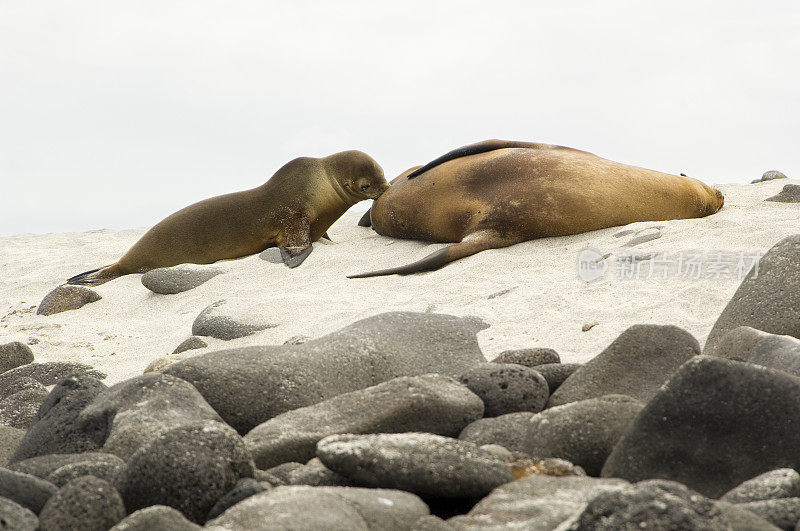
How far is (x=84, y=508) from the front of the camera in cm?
213

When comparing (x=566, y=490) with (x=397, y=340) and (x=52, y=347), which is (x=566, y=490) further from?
(x=52, y=347)

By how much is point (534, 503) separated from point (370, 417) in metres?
0.85

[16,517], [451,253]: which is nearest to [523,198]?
[451,253]

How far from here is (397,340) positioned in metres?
3.79

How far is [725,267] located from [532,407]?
2173 mm

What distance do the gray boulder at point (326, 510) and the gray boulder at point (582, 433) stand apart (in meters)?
0.54

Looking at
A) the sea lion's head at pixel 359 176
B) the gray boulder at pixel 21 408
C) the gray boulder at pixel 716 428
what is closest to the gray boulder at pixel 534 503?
the gray boulder at pixel 716 428

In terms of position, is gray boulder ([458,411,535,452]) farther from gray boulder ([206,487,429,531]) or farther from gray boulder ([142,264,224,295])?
gray boulder ([142,264,224,295])

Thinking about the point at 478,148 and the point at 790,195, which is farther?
the point at 478,148

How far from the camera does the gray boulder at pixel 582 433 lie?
2496mm

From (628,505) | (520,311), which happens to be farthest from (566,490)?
(520,311)

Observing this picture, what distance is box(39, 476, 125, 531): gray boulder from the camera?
211 cm

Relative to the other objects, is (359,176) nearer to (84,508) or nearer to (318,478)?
(318,478)

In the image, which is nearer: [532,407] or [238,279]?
[532,407]
